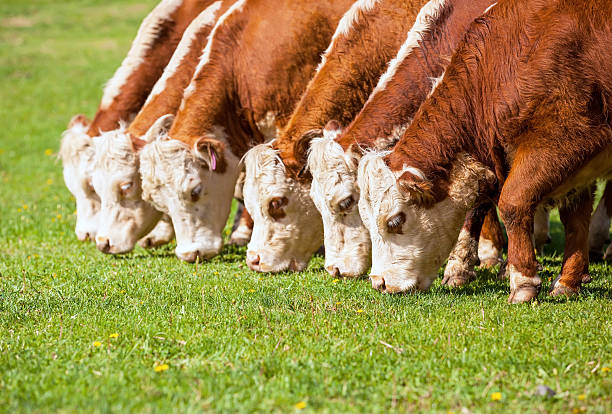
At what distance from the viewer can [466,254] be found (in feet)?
23.1

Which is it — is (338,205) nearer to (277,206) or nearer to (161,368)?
(277,206)

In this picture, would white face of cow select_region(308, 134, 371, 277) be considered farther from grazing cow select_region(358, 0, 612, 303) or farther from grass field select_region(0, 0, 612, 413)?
grazing cow select_region(358, 0, 612, 303)

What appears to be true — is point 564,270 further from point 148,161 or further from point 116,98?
point 116,98

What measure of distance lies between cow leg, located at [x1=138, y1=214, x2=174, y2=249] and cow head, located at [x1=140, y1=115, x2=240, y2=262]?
41.8 inches

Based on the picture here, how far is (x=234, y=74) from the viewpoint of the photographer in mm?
8703

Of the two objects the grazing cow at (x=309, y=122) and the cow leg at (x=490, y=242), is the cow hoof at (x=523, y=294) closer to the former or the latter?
the cow leg at (x=490, y=242)

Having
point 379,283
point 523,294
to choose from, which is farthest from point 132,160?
point 523,294

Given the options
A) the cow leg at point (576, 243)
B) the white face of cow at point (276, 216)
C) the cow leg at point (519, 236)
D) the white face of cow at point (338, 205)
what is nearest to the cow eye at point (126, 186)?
the white face of cow at point (276, 216)

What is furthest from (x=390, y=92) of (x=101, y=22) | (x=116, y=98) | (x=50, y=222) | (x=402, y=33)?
(x=101, y=22)

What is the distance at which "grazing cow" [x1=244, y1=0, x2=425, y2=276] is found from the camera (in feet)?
24.8

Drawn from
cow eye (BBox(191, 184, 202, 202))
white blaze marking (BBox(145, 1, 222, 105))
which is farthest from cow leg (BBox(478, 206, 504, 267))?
white blaze marking (BBox(145, 1, 222, 105))

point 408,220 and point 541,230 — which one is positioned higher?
point 408,220

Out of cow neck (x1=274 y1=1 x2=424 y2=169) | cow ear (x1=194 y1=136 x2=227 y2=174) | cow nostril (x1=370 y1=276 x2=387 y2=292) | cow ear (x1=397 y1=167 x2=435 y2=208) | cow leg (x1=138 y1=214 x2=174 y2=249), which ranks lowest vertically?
cow leg (x1=138 y1=214 x2=174 y2=249)

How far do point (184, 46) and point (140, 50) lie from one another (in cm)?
105
